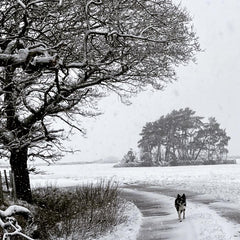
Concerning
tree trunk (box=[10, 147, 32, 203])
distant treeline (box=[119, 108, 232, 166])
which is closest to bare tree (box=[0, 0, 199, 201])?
tree trunk (box=[10, 147, 32, 203])

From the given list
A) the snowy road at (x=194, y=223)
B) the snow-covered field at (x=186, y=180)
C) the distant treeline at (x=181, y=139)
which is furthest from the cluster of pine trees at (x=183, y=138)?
the snowy road at (x=194, y=223)

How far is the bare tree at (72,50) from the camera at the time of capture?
5.92 metres

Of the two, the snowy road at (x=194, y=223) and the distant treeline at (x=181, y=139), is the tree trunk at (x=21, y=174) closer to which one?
the snowy road at (x=194, y=223)

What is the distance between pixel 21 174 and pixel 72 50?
6.78 metres

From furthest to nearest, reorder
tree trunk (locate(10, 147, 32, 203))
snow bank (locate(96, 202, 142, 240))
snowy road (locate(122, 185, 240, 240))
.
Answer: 1. tree trunk (locate(10, 147, 32, 203))
2. snow bank (locate(96, 202, 142, 240))
3. snowy road (locate(122, 185, 240, 240))

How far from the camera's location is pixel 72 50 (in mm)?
9227

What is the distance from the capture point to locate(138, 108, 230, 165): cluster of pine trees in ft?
265

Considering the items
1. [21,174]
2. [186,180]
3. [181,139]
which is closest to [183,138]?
[181,139]

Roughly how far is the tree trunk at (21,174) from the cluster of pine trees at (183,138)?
65811 mm

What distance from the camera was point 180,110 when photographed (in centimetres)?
8500

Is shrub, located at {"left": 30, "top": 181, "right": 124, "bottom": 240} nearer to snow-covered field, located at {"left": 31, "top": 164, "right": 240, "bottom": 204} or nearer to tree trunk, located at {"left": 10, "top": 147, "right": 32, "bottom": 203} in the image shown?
tree trunk, located at {"left": 10, "top": 147, "right": 32, "bottom": 203}

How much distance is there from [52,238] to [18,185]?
14.2 ft

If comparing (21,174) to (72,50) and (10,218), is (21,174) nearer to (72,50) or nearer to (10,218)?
(72,50)

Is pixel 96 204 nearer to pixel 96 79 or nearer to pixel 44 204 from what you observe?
pixel 44 204
